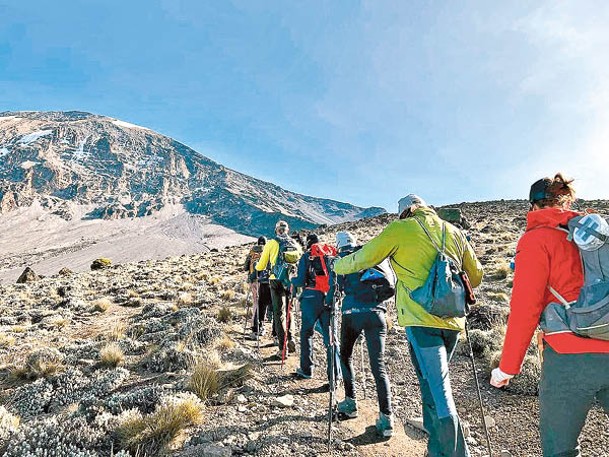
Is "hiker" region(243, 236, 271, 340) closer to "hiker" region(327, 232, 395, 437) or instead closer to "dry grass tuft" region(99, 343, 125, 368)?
"dry grass tuft" region(99, 343, 125, 368)

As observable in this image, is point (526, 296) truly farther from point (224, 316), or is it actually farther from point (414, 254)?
point (224, 316)

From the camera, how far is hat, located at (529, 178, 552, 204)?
2197 millimetres

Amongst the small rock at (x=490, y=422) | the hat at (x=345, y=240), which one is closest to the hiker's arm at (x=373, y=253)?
the hat at (x=345, y=240)

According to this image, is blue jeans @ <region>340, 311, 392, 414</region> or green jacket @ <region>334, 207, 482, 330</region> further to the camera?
blue jeans @ <region>340, 311, 392, 414</region>

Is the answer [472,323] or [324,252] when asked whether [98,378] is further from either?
[472,323]

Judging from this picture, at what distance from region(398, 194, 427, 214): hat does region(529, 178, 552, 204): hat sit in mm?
916

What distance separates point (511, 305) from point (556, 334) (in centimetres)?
24

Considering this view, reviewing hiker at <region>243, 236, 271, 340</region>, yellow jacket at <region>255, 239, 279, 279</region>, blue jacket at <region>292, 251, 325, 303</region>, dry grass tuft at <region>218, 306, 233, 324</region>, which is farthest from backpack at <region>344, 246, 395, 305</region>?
dry grass tuft at <region>218, 306, 233, 324</region>

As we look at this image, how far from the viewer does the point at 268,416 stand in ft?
13.8

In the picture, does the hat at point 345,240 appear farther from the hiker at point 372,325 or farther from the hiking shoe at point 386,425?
the hiking shoe at point 386,425

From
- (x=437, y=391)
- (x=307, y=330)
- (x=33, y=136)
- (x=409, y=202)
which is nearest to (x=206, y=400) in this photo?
(x=307, y=330)

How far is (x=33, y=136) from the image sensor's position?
6973 inches

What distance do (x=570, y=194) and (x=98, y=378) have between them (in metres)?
6.14

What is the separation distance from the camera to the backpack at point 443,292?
8.19ft
